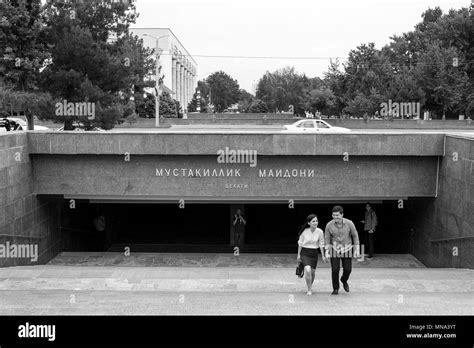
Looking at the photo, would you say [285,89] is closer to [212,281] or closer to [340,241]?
[212,281]

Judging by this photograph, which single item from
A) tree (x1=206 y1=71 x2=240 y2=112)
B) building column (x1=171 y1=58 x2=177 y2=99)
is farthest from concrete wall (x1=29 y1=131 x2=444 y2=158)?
tree (x1=206 y1=71 x2=240 y2=112)

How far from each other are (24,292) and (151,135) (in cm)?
613

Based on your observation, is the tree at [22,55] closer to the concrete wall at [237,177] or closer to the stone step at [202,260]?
the concrete wall at [237,177]

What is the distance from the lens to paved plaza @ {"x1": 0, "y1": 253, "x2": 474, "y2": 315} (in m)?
7.29

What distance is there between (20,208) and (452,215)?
418 inches

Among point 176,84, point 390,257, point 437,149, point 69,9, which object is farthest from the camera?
point 176,84

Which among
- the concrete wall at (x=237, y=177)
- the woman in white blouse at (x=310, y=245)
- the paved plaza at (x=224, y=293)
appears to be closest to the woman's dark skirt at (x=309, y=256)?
the woman in white blouse at (x=310, y=245)

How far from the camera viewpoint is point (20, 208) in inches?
495

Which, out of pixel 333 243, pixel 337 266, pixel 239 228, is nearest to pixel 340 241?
pixel 333 243

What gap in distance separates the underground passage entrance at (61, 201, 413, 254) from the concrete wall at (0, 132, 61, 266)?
2.11 metres

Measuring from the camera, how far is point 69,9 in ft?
59.6

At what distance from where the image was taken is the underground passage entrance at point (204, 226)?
1700 centimetres
